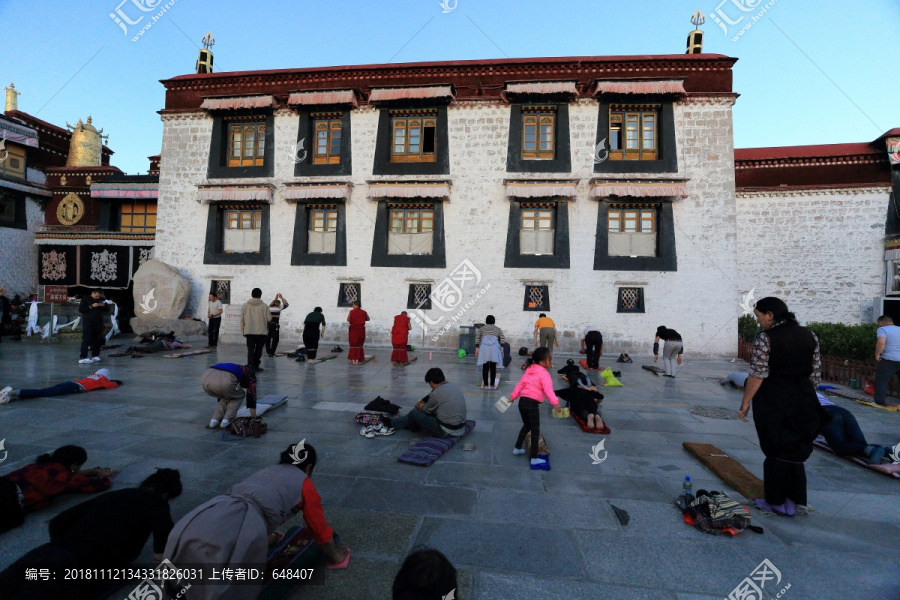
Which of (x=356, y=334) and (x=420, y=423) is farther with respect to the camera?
(x=356, y=334)

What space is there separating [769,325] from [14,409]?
36.0 feet

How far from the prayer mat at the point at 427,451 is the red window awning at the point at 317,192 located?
1330 centimetres

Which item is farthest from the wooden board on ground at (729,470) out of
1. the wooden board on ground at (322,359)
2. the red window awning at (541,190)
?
the red window awning at (541,190)

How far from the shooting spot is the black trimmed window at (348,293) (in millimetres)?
17312

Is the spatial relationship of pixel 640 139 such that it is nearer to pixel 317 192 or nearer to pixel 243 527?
pixel 317 192

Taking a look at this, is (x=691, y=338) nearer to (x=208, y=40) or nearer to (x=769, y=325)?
(x=769, y=325)

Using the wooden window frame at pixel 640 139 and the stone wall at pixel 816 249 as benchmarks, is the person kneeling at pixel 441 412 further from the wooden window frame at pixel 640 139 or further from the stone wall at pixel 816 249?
the stone wall at pixel 816 249

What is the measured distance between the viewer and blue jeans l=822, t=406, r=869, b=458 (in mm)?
5742

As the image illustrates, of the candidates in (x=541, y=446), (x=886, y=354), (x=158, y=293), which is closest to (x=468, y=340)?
(x=541, y=446)

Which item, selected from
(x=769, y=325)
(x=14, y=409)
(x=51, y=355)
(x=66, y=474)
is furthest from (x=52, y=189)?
(x=769, y=325)

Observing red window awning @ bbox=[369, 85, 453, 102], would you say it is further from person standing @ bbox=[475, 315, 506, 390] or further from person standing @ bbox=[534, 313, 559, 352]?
person standing @ bbox=[475, 315, 506, 390]

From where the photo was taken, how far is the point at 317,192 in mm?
17188

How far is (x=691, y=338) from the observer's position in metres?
15.7

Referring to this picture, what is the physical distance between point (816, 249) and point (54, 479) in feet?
76.9
